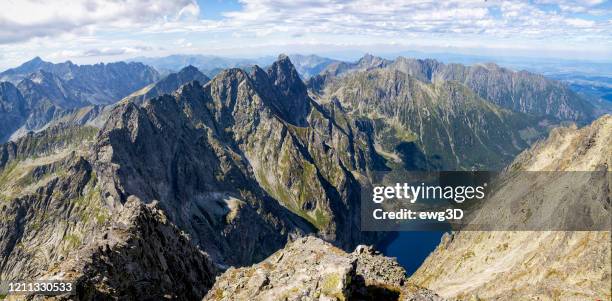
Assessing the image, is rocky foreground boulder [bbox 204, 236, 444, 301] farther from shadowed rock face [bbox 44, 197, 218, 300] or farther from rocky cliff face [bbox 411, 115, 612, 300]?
rocky cliff face [bbox 411, 115, 612, 300]

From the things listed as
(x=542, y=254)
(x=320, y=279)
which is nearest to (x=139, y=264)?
(x=320, y=279)

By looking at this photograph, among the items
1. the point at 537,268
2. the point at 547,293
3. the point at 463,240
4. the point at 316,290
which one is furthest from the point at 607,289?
the point at 463,240

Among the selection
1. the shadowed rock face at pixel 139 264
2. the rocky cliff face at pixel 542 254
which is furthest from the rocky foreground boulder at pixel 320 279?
the rocky cliff face at pixel 542 254

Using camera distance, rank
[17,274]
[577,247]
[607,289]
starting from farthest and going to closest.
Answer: [17,274] → [577,247] → [607,289]

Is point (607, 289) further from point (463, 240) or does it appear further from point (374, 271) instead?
point (463, 240)

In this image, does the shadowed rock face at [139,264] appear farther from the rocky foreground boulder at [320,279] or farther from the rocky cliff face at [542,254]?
the rocky cliff face at [542,254]

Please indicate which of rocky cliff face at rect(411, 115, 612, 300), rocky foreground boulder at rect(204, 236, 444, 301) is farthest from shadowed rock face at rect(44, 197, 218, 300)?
rocky cliff face at rect(411, 115, 612, 300)
